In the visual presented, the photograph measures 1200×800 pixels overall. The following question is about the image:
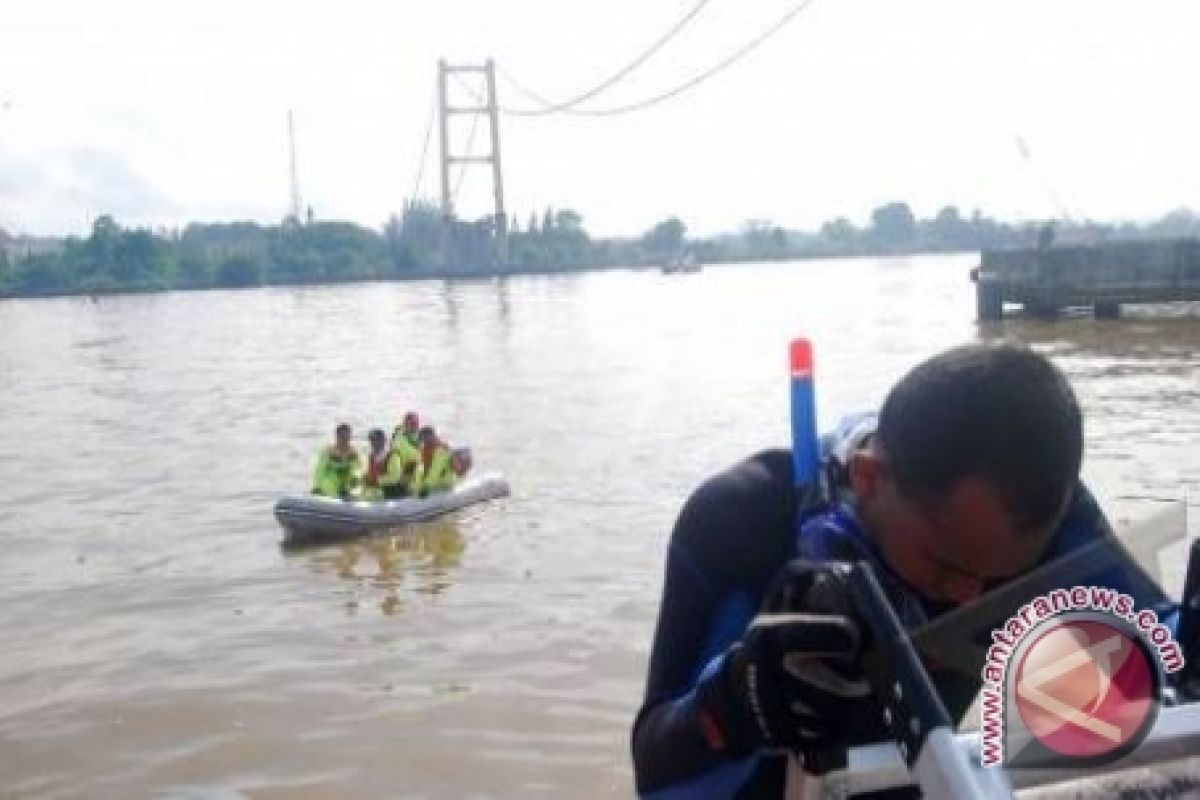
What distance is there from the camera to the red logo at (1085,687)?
1270mm

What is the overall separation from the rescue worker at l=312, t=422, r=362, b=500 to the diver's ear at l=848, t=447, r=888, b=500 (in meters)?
15.4

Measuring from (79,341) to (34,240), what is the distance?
4735 inches

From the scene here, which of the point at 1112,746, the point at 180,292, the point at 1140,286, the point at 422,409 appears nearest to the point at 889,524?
the point at 1112,746

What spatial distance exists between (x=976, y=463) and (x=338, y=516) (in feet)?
49.5

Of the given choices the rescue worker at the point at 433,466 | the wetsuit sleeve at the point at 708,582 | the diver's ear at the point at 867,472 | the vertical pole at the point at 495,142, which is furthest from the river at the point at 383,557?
the vertical pole at the point at 495,142

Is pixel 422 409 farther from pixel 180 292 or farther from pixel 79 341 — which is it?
pixel 180 292

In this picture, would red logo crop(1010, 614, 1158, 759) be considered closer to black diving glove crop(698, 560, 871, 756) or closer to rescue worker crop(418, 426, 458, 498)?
black diving glove crop(698, 560, 871, 756)

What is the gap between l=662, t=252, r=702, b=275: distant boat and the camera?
155875 millimetres

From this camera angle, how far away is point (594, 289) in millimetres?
117438

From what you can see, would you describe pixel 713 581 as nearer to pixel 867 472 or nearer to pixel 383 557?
pixel 867 472

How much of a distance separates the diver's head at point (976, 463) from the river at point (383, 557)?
3.98 metres

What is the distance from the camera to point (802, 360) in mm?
2041

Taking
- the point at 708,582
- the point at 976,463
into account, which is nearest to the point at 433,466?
the point at 708,582

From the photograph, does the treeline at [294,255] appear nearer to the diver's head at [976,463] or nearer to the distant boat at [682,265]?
the distant boat at [682,265]
